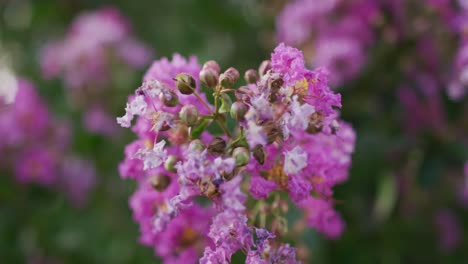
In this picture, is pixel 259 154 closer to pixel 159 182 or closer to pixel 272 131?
pixel 272 131

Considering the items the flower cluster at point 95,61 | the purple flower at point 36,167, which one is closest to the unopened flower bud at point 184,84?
the purple flower at point 36,167

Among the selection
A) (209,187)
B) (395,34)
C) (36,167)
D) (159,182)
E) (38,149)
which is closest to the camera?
(209,187)

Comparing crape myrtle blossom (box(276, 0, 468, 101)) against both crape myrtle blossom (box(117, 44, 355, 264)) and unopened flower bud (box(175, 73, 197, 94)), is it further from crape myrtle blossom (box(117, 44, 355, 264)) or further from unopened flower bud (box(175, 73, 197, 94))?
unopened flower bud (box(175, 73, 197, 94))

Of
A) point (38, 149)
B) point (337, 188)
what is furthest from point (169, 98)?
point (38, 149)

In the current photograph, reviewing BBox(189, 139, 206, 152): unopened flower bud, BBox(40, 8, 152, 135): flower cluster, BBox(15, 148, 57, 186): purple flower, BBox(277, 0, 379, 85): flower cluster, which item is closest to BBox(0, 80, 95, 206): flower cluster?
BBox(15, 148, 57, 186): purple flower

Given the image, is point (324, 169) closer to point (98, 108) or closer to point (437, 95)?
point (437, 95)

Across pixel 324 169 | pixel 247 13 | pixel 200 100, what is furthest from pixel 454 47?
pixel 200 100

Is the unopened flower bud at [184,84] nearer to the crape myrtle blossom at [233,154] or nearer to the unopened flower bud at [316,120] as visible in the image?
the crape myrtle blossom at [233,154]

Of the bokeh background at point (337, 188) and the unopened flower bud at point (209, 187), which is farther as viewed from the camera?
the bokeh background at point (337, 188)
